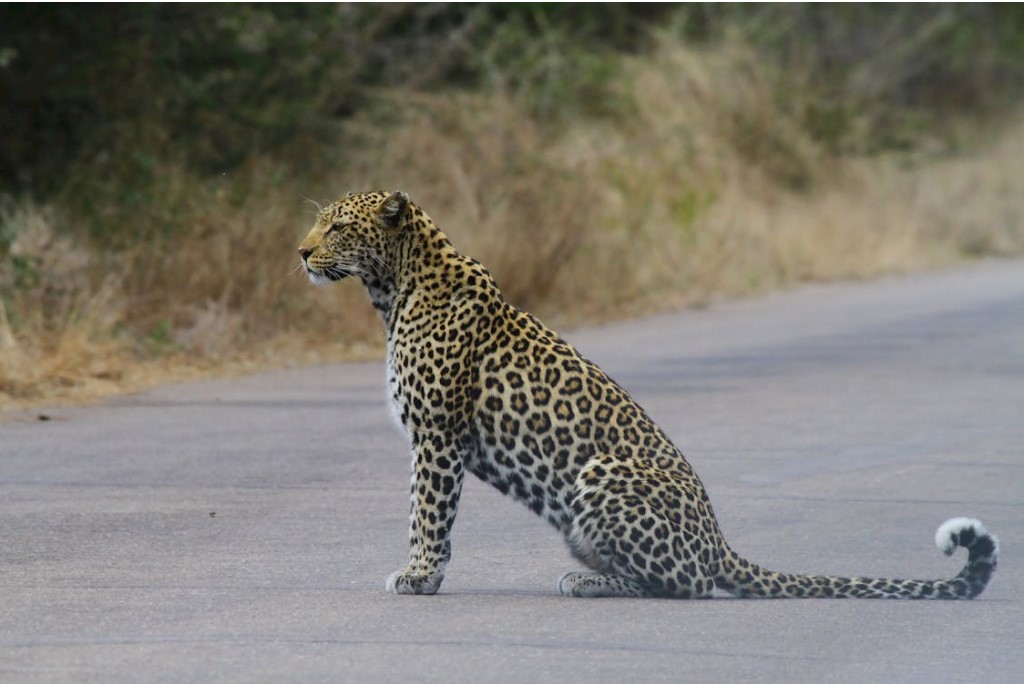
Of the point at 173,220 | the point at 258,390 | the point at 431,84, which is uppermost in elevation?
the point at 431,84

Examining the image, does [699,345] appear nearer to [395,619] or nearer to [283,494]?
[283,494]

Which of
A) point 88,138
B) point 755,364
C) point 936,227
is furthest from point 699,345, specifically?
point 936,227

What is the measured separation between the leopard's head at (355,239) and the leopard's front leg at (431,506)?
2.52 ft

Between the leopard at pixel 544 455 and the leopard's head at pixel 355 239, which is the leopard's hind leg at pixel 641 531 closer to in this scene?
the leopard at pixel 544 455

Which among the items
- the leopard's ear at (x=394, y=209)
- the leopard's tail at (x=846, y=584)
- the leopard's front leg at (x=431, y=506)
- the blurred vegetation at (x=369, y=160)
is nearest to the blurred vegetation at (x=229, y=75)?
the blurred vegetation at (x=369, y=160)

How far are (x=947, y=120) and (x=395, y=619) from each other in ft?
137

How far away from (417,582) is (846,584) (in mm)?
1665

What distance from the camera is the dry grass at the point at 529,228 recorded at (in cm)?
1585

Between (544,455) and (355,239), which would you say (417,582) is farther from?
(355,239)

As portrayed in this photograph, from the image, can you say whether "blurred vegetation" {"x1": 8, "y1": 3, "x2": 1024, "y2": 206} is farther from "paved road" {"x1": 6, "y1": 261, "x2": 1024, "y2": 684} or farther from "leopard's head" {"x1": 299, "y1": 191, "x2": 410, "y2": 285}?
"leopard's head" {"x1": 299, "y1": 191, "x2": 410, "y2": 285}

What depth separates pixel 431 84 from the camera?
26297mm

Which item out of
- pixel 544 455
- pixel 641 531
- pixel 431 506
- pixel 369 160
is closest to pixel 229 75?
pixel 369 160

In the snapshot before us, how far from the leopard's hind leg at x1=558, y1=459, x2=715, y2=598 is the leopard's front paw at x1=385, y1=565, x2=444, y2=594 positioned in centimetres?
57

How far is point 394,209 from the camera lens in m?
7.99
